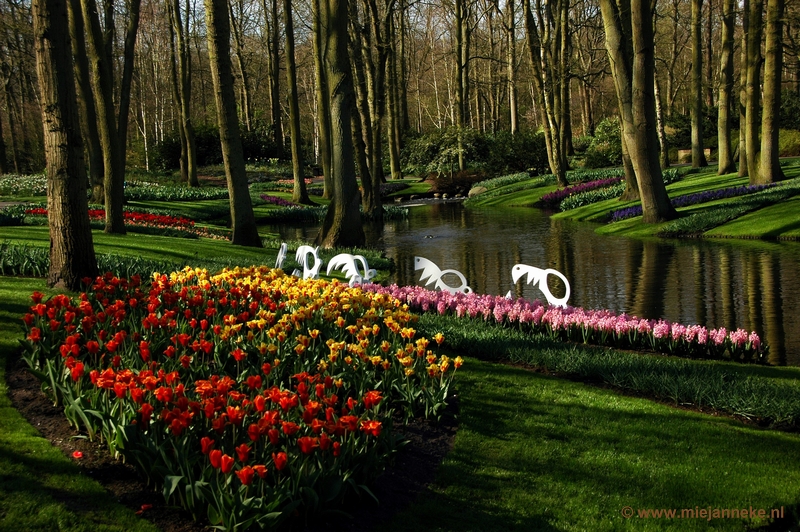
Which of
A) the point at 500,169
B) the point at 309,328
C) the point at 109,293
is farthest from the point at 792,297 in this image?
the point at 500,169

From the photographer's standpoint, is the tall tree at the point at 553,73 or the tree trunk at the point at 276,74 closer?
the tall tree at the point at 553,73

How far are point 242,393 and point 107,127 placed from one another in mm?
13303

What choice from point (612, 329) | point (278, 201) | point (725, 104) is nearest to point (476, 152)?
point (278, 201)

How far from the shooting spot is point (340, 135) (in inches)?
667

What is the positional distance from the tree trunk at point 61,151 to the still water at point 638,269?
22.3 ft

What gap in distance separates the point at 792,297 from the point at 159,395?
10.2 m

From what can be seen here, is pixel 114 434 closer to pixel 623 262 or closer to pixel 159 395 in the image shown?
pixel 159 395

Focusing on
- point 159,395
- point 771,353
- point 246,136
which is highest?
point 246,136

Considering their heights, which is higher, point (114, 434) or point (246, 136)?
point (246, 136)

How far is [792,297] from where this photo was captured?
36.7 feet

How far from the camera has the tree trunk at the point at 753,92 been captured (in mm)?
22062

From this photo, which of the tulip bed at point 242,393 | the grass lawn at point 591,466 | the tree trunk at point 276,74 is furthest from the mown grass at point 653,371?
the tree trunk at point 276,74

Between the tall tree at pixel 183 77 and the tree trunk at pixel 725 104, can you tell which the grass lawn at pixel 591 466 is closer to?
the tree trunk at pixel 725 104

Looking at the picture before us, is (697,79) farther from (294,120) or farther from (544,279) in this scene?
(544,279)
